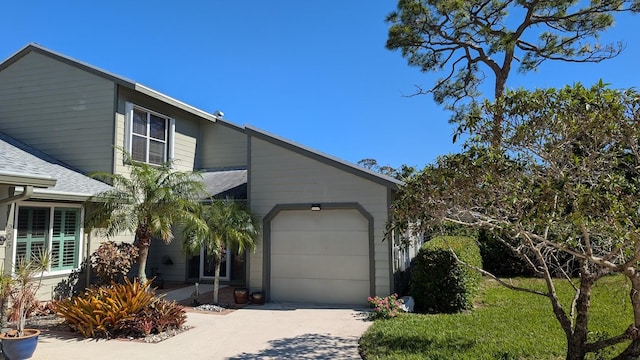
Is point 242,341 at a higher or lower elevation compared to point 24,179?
lower

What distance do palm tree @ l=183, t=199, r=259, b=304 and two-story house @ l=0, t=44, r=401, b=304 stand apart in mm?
677

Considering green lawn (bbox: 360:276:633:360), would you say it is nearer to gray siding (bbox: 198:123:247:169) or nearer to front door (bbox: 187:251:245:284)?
front door (bbox: 187:251:245:284)

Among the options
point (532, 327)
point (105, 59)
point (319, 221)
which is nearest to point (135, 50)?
point (105, 59)

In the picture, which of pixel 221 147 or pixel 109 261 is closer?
pixel 109 261

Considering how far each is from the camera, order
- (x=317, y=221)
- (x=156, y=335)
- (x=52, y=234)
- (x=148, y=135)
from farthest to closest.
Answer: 1. (x=148, y=135)
2. (x=317, y=221)
3. (x=52, y=234)
4. (x=156, y=335)

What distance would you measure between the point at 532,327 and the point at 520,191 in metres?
4.45

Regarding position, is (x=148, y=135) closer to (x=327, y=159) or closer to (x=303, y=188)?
(x=303, y=188)

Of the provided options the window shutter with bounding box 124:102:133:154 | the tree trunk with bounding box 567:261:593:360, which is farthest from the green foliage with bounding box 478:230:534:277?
the window shutter with bounding box 124:102:133:154

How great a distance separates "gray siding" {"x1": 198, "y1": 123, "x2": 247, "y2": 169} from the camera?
15.3 metres

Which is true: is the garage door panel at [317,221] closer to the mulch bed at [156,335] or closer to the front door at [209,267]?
the mulch bed at [156,335]

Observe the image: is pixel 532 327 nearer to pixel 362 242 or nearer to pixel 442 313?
pixel 442 313

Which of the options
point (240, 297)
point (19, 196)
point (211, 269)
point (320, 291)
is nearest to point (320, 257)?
point (320, 291)

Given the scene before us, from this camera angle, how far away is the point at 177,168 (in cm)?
1412

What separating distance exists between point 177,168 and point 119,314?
7379 millimetres
